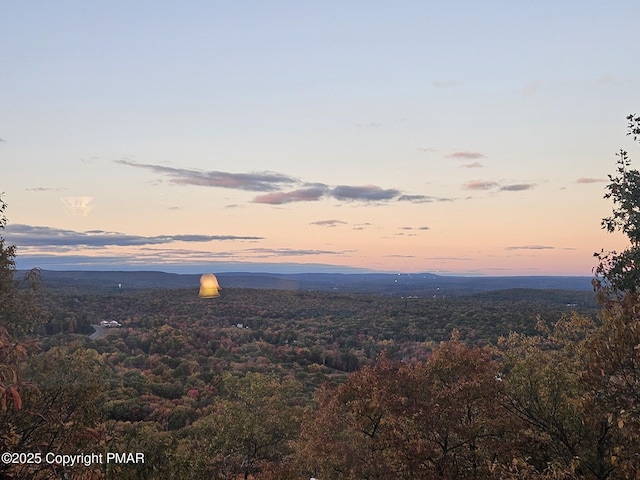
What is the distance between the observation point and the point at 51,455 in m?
9.05

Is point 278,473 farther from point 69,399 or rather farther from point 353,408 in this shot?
point 69,399

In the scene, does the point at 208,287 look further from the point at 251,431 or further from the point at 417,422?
the point at 417,422

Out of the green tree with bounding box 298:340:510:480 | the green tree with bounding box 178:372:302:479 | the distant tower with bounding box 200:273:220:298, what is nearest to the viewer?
the green tree with bounding box 298:340:510:480

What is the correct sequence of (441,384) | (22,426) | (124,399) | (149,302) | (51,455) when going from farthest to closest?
(149,302) < (124,399) < (441,384) < (22,426) < (51,455)

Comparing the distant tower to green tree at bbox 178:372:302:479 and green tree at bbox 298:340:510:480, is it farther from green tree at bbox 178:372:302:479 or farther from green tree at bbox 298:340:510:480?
green tree at bbox 298:340:510:480

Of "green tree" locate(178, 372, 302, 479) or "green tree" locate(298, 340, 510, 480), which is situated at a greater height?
"green tree" locate(298, 340, 510, 480)

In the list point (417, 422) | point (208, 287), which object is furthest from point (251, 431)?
point (208, 287)

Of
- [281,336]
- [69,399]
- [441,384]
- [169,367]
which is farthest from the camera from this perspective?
[281,336]

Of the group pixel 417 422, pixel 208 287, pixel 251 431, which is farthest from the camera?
pixel 208 287

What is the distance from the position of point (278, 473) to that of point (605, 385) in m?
13.8

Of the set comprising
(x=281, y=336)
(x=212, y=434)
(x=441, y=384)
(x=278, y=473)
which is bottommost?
(x=281, y=336)

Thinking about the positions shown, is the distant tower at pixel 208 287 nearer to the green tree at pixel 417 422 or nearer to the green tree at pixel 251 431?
the green tree at pixel 251 431

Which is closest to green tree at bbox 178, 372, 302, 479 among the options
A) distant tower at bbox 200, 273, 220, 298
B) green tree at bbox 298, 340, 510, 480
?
green tree at bbox 298, 340, 510, 480

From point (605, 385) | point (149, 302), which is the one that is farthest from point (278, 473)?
point (149, 302)
